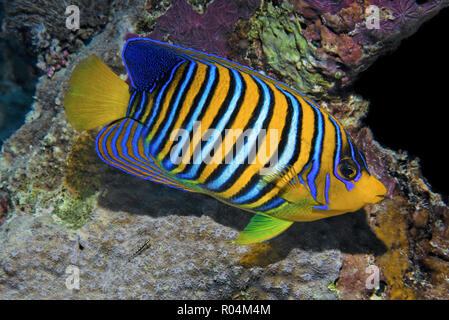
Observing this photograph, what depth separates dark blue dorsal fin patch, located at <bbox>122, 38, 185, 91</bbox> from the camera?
1624 mm

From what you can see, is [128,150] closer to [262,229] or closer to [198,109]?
[198,109]

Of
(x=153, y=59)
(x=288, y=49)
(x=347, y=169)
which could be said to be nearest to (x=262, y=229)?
(x=347, y=169)

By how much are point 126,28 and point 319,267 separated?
8.52ft

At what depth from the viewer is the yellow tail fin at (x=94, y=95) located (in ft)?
5.10

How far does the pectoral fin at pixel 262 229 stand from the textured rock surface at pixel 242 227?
0.44 m

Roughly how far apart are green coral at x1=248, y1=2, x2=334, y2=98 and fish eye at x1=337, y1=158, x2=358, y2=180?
2.57 ft

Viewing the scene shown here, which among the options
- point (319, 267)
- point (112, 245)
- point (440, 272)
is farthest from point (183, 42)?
point (440, 272)

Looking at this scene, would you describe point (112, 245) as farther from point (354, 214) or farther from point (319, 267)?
point (354, 214)

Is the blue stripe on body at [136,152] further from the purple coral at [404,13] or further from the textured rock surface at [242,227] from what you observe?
the purple coral at [404,13]

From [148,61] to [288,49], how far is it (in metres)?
1.02

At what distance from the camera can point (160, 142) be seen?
64.2 inches

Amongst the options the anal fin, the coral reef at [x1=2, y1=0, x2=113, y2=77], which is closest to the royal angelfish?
the anal fin

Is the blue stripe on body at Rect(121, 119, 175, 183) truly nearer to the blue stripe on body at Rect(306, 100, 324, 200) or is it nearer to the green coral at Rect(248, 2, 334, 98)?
the blue stripe on body at Rect(306, 100, 324, 200)

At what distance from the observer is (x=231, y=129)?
4.92ft
